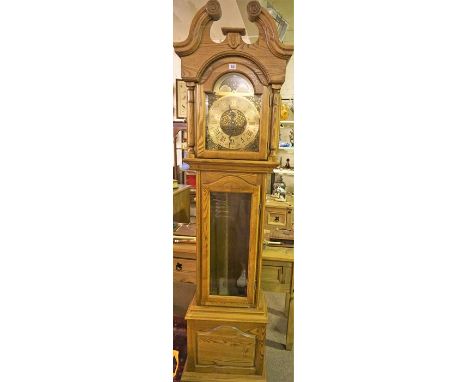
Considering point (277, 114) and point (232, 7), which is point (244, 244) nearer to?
point (277, 114)

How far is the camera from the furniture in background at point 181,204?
241 cm

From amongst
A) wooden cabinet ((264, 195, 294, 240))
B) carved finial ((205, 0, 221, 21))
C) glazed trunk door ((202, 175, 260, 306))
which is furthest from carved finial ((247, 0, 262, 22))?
wooden cabinet ((264, 195, 294, 240))

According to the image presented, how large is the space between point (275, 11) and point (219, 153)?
180 cm

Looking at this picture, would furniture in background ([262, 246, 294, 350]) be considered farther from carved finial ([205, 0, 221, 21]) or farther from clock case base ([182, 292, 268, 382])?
carved finial ([205, 0, 221, 21])

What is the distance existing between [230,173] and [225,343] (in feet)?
2.36

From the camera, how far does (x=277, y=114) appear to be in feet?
3.99

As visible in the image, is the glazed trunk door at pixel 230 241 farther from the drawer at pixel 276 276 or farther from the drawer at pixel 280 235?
the drawer at pixel 280 235

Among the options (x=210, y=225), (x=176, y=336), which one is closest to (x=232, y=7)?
(x=210, y=225)

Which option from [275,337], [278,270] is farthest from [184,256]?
[275,337]

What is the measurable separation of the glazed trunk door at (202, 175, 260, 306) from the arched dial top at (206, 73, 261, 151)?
5.5 inches

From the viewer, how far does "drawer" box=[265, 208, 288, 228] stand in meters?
3.08

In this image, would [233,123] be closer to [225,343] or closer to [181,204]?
[225,343]

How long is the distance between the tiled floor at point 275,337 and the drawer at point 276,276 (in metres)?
0.38

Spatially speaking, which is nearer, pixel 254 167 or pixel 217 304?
pixel 254 167
